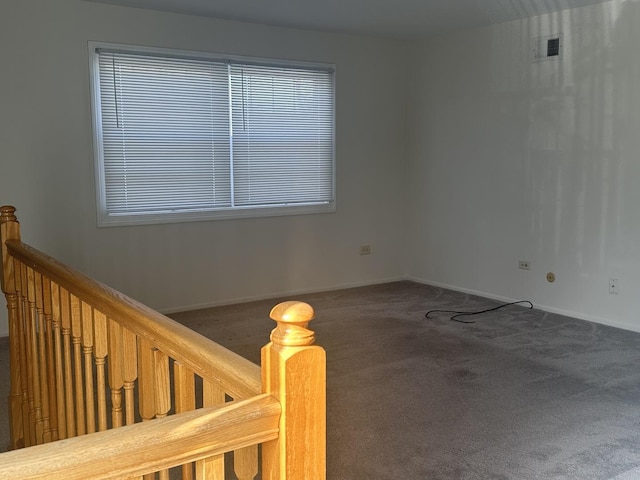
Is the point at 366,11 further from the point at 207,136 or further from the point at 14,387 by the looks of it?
the point at 14,387

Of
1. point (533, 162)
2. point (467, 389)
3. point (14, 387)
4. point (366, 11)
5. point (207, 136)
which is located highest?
point (366, 11)

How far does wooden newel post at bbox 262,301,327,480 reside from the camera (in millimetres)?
963

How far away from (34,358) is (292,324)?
186 centimetres

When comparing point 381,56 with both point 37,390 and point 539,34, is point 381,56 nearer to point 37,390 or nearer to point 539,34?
point 539,34

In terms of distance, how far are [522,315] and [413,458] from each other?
2.76m

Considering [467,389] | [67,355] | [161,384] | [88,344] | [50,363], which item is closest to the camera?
[161,384]

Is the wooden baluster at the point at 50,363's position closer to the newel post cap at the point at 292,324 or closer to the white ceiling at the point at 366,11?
the newel post cap at the point at 292,324

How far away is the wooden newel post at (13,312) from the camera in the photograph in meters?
2.62

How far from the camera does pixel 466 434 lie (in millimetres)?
2955

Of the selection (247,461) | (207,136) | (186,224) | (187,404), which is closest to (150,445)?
(247,461)

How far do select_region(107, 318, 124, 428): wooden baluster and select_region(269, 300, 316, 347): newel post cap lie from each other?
762mm

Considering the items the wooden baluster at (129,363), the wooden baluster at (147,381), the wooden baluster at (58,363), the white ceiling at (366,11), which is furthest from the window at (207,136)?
the wooden baluster at (147,381)

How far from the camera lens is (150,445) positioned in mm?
900

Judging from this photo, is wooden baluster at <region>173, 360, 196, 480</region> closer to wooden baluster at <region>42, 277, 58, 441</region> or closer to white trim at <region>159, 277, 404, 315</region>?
wooden baluster at <region>42, 277, 58, 441</region>
